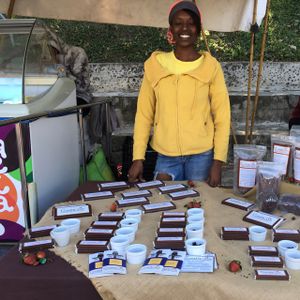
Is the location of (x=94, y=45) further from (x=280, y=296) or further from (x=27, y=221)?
(x=280, y=296)

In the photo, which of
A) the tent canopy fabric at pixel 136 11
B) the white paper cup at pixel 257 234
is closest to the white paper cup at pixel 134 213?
the white paper cup at pixel 257 234

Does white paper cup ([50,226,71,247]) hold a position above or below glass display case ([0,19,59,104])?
below

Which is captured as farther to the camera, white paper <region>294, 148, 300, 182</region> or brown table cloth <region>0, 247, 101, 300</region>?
white paper <region>294, 148, 300, 182</region>

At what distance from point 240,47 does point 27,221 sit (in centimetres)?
546

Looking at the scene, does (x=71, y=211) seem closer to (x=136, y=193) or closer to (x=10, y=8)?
(x=136, y=193)

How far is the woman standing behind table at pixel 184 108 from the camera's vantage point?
2.11 m

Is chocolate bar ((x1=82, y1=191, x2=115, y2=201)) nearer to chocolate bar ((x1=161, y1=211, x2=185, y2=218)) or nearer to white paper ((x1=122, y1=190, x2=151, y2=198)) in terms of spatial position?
white paper ((x1=122, y1=190, x2=151, y2=198))

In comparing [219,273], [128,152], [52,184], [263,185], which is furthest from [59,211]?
[128,152]

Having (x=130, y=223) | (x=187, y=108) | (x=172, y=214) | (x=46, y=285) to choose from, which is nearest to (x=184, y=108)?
(x=187, y=108)

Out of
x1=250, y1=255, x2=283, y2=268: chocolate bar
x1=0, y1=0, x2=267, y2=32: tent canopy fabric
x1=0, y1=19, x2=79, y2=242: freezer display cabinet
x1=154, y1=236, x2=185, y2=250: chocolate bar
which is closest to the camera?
x1=250, y1=255, x2=283, y2=268: chocolate bar

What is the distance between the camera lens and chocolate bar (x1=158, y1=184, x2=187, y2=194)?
202 centimetres

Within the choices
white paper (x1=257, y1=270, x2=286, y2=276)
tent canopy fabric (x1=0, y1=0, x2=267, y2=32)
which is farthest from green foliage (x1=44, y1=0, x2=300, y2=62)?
white paper (x1=257, y1=270, x2=286, y2=276)

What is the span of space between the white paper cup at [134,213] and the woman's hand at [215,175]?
1.82 feet

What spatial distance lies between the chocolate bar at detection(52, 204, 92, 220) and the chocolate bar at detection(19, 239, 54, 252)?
0.25m
